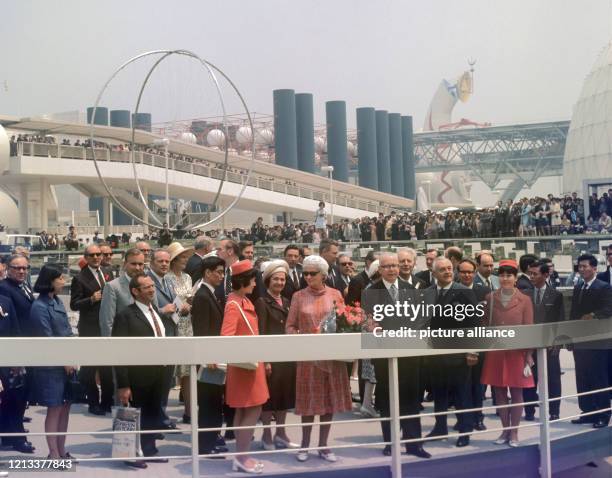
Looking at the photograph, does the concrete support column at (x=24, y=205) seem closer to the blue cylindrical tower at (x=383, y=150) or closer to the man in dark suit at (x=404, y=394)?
the blue cylindrical tower at (x=383, y=150)

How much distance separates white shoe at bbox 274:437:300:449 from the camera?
16.5 ft

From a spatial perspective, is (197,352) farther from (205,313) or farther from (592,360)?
(592,360)

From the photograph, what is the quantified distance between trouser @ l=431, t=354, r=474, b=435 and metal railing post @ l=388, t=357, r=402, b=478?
0.26 m

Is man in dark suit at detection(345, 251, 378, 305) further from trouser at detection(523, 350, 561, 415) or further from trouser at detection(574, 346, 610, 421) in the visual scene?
trouser at detection(523, 350, 561, 415)

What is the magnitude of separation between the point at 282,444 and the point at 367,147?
88624 mm

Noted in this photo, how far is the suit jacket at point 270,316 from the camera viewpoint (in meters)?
6.49

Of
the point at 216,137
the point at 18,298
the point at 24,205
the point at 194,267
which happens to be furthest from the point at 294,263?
the point at 216,137

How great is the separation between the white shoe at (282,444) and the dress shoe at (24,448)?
1243 mm

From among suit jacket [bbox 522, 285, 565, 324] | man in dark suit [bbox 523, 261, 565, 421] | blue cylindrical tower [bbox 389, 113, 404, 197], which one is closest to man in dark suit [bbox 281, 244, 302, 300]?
man in dark suit [bbox 523, 261, 565, 421]

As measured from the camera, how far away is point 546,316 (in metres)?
6.45

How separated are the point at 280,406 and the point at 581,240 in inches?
417

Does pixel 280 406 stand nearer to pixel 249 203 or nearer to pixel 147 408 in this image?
pixel 147 408

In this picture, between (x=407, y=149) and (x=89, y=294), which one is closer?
(x=89, y=294)

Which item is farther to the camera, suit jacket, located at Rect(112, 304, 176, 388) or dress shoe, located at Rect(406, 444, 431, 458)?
dress shoe, located at Rect(406, 444, 431, 458)
